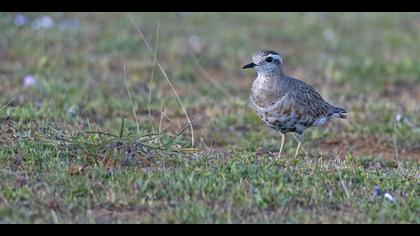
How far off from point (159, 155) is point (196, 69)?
6269 millimetres

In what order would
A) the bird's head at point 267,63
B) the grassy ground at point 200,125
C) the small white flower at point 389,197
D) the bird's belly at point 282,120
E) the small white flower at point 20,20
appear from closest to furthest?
the grassy ground at point 200,125 < the small white flower at point 389,197 < the bird's belly at point 282,120 < the bird's head at point 267,63 < the small white flower at point 20,20

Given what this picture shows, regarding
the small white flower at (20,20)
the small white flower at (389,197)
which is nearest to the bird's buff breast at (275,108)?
the small white flower at (389,197)

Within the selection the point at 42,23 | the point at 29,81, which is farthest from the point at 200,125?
the point at 42,23

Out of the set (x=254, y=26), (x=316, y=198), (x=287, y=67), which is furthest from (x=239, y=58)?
(x=316, y=198)

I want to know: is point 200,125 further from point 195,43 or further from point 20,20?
point 20,20

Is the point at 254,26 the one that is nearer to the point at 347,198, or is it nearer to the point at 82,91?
the point at 82,91

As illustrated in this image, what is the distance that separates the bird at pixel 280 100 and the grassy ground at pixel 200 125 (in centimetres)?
42

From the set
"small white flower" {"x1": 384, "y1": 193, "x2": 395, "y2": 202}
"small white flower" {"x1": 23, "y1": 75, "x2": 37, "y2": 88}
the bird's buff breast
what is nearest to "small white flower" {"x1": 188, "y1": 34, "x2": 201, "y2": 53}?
"small white flower" {"x1": 23, "y1": 75, "x2": 37, "y2": 88}

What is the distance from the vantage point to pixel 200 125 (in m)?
10.5

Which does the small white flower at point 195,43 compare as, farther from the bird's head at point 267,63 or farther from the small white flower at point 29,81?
the bird's head at point 267,63

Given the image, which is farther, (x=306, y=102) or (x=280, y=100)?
(x=306, y=102)

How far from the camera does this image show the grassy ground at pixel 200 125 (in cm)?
628

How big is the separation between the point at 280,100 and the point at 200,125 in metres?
2.15

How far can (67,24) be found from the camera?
15016 millimetres
